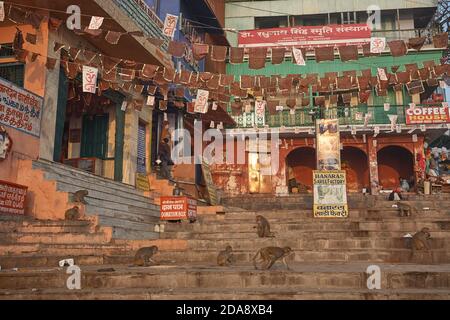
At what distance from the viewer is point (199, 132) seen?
24.7 meters

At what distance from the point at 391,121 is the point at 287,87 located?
903cm

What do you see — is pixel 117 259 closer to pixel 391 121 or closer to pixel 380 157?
pixel 391 121

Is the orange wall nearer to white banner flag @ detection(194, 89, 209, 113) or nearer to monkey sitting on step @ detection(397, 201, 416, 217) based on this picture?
white banner flag @ detection(194, 89, 209, 113)

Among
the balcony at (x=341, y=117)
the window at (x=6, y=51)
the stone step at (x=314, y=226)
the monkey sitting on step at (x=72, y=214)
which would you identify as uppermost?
the balcony at (x=341, y=117)

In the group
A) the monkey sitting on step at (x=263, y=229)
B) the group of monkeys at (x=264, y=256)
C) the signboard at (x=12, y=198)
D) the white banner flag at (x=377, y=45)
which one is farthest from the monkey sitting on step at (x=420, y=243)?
the signboard at (x=12, y=198)

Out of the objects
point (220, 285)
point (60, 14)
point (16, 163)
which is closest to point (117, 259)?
point (220, 285)

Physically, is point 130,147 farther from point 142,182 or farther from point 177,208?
point 177,208

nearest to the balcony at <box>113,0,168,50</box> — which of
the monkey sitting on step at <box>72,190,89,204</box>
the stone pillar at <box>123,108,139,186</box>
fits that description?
the stone pillar at <box>123,108,139,186</box>

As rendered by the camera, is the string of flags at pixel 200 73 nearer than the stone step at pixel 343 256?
No

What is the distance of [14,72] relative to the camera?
12570 millimetres

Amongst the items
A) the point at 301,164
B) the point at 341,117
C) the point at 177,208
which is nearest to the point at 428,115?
the point at 341,117

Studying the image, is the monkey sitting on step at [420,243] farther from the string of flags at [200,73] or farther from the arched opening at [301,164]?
the arched opening at [301,164]

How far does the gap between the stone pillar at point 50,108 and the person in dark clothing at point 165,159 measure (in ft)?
21.0

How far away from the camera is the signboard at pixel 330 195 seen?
1279 centimetres
